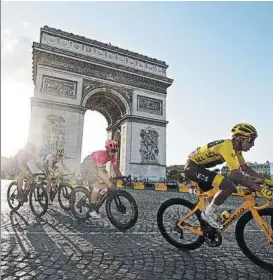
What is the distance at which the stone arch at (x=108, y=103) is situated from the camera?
25.5 m

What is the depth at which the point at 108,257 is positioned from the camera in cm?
313

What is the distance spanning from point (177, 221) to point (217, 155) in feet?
3.62

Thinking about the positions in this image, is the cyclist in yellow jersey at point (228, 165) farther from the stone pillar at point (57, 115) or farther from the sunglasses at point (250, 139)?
the stone pillar at point (57, 115)

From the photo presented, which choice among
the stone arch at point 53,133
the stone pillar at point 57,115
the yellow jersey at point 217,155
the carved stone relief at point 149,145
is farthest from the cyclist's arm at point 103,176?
the carved stone relief at point 149,145

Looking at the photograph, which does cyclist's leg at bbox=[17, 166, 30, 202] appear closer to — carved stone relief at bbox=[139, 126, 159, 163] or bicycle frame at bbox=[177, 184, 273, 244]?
bicycle frame at bbox=[177, 184, 273, 244]

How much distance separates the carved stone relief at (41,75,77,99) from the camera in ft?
75.8

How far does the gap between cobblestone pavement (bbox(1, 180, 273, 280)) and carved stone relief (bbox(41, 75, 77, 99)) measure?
20123mm

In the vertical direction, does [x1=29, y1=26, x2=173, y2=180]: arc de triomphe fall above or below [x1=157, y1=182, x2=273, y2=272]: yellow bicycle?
above

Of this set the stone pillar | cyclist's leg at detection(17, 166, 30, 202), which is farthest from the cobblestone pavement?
the stone pillar

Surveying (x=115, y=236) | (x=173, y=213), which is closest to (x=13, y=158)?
(x=115, y=236)

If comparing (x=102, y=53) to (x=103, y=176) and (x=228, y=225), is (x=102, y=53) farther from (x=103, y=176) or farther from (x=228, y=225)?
(x=228, y=225)

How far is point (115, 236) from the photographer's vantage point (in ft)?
14.0

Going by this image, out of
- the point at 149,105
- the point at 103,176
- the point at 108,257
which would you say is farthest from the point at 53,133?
the point at 108,257

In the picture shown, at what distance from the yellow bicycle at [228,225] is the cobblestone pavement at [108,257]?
0.14 meters
